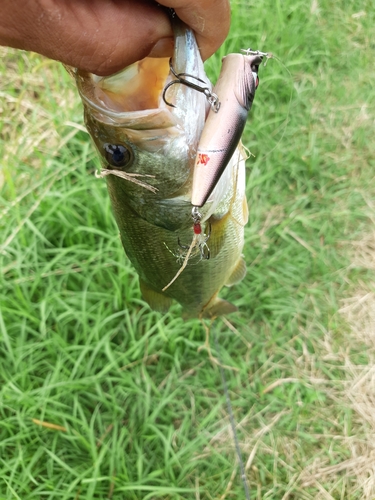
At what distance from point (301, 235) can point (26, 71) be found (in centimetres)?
236

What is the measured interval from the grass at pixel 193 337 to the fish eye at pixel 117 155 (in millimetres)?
1476

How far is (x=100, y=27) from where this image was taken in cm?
83

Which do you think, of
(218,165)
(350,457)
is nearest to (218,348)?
(350,457)

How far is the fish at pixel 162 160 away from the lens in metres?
0.99

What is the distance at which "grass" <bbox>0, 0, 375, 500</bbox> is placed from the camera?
7.63ft

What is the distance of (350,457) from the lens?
239cm

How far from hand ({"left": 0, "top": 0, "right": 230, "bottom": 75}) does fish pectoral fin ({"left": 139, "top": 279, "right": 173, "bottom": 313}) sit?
1.00 metres

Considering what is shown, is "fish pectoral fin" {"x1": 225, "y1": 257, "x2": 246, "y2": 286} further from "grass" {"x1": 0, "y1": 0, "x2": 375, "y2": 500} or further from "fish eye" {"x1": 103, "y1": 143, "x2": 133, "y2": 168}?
"fish eye" {"x1": 103, "y1": 143, "x2": 133, "y2": 168}

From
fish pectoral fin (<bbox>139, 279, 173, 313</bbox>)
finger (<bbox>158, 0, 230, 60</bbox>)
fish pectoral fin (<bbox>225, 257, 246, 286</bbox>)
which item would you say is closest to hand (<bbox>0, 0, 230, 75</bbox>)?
finger (<bbox>158, 0, 230, 60</bbox>)

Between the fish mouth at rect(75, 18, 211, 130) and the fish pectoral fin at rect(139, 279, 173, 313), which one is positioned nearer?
the fish mouth at rect(75, 18, 211, 130)

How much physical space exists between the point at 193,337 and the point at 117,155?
64.5 inches

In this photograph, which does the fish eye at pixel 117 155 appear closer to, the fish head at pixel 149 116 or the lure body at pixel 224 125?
the fish head at pixel 149 116

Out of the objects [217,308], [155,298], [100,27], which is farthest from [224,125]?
[217,308]

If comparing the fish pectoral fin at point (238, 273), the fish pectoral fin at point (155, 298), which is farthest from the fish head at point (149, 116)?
the fish pectoral fin at point (238, 273)
